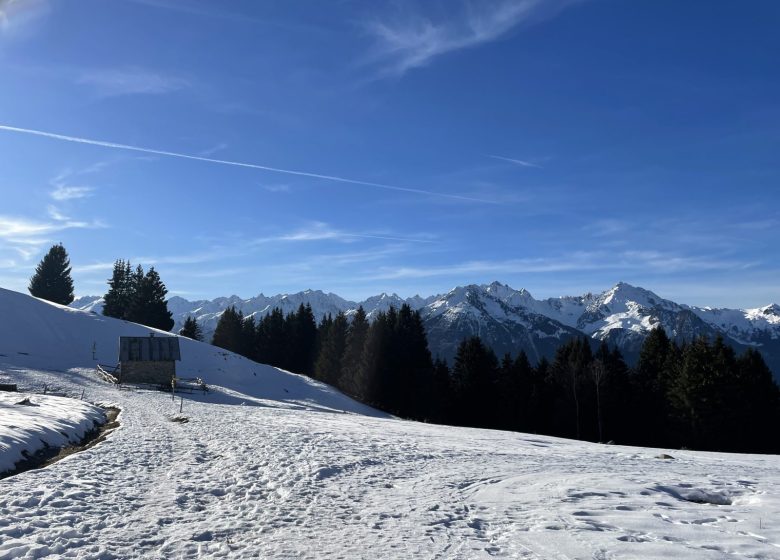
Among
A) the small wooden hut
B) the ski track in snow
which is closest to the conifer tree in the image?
the small wooden hut

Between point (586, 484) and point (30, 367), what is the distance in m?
50.2

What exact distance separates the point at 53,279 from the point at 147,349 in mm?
60884

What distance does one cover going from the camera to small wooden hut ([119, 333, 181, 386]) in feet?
157

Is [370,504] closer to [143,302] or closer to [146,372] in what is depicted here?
[146,372]

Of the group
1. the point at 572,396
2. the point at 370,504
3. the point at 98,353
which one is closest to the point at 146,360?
the point at 98,353

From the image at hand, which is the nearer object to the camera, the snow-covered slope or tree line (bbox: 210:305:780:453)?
tree line (bbox: 210:305:780:453)

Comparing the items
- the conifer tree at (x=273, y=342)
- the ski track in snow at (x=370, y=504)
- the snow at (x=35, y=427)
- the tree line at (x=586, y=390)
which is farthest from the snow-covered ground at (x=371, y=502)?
the conifer tree at (x=273, y=342)

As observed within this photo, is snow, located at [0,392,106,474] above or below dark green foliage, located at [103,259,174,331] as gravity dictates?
below

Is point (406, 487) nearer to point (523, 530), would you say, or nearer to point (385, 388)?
point (523, 530)

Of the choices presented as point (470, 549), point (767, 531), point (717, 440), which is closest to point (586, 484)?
point (767, 531)

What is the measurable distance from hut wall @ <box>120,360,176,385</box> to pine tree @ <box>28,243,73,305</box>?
60.3m

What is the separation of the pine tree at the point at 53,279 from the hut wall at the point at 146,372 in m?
60.3

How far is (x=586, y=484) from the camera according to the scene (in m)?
12.6

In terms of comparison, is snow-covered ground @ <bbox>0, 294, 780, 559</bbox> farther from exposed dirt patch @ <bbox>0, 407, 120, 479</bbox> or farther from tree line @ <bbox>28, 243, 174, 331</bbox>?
tree line @ <bbox>28, 243, 174, 331</bbox>
